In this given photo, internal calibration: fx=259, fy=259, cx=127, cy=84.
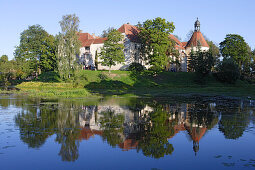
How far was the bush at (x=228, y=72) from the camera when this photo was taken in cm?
6260

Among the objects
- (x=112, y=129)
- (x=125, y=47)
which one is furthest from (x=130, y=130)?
(x=125, y=47)

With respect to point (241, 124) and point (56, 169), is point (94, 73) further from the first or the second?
point (56, 169)

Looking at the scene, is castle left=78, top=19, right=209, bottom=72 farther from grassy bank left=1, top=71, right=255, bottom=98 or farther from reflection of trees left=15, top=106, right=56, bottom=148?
reflection of trees left=15, top=106, right=56, bottom=148

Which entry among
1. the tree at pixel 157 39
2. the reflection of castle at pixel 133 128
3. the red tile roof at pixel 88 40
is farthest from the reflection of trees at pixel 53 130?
the red tile roof at pixel 88 40

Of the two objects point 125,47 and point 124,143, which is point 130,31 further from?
point 124,143

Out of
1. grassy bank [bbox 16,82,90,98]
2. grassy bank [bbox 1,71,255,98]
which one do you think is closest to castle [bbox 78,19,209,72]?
grassy bank [bbox 1,71,255,98]

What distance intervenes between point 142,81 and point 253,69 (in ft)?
151

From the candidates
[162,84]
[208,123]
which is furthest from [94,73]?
[208,123]

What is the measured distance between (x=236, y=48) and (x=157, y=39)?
29725 mm

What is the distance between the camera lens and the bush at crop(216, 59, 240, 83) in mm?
62600

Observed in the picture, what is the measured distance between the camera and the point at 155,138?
11.5 m

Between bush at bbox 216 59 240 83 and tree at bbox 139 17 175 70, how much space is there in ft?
45.9

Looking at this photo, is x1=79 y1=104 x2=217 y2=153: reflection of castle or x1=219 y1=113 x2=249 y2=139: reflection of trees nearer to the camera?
x1=79 y1=104 x2=217 y2=153: reflection of castle

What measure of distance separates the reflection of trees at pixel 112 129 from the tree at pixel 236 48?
71586 mm
